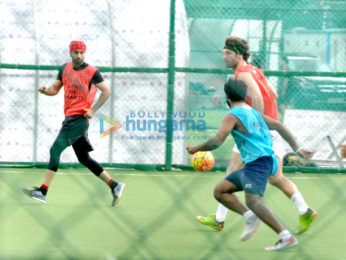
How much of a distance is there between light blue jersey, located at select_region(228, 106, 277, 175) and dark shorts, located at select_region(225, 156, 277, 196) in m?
0.04

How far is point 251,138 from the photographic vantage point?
201 inches

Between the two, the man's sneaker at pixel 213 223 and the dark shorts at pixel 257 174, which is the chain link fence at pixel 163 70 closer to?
the man's sneaker at pixel 213 223

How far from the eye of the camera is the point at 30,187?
333 inches

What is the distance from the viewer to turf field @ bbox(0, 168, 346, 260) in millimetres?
5008

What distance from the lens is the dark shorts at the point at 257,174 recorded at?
16.6 ft

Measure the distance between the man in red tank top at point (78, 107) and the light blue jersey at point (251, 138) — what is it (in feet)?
7.95

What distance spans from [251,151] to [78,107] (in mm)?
3006

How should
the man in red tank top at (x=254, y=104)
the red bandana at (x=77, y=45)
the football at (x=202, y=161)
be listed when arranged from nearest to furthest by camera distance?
the man in red tank top at (x=254, y=104), the red bandana at (x=77, y=45), the football at (x=202, y=161)

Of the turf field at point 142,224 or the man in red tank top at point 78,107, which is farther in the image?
the man in red tank top at point 78,107

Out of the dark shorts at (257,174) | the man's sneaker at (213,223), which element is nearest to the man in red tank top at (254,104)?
the man's sneaker at (213,223)

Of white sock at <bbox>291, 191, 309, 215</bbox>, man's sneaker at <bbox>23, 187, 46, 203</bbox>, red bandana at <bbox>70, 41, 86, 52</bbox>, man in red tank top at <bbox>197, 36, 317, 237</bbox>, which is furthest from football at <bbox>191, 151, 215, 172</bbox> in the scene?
white sock at <bbox>291, 191, 309, 215</bbox>

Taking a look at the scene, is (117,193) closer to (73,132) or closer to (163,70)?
(73,132)

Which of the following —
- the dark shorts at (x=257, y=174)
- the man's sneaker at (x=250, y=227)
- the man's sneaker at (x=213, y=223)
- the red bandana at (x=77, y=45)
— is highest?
the red bandana at (x=77, y=45)

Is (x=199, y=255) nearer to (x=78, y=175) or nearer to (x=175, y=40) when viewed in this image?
(x=78, y=175)
